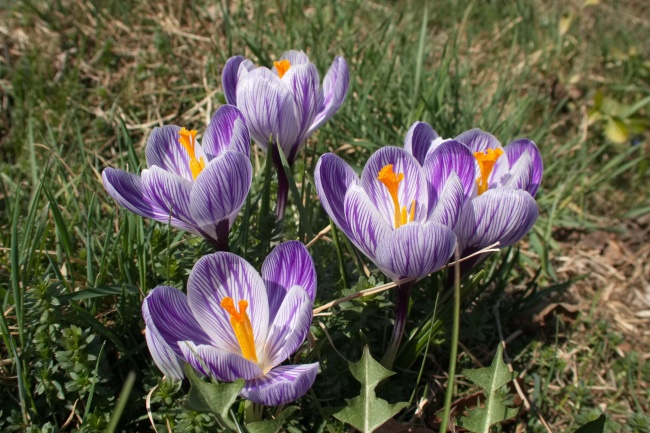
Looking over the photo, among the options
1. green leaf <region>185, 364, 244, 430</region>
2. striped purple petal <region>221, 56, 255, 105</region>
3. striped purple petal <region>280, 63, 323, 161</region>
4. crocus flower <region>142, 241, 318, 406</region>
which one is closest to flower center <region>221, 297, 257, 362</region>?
crocus flower <region>142, 241, 318, 406</region>

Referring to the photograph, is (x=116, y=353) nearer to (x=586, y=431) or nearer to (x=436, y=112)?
(x=586, y=431)

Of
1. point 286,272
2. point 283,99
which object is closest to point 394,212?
point 286,272

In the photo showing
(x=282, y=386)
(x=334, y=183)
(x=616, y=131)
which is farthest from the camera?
(x=616, y=131)

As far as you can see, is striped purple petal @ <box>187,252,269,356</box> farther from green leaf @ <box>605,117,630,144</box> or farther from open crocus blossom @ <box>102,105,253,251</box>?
green leaf @ <box>605,117,630,144</box>

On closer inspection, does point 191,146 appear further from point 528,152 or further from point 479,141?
point 528,152

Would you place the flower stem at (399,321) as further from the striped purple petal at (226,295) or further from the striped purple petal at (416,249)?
the striped purple petal at (226,295)

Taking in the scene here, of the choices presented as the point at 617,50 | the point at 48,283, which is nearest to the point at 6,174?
the point at 48,283

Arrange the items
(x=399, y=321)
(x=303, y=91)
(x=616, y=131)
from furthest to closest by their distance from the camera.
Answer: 1. (x=616, y=131)
2. (x=303, y=91)
3. (x=399, y=321)

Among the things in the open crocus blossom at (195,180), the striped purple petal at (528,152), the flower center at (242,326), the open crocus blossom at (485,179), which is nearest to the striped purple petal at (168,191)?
the open crocus blossom at (195,180)
